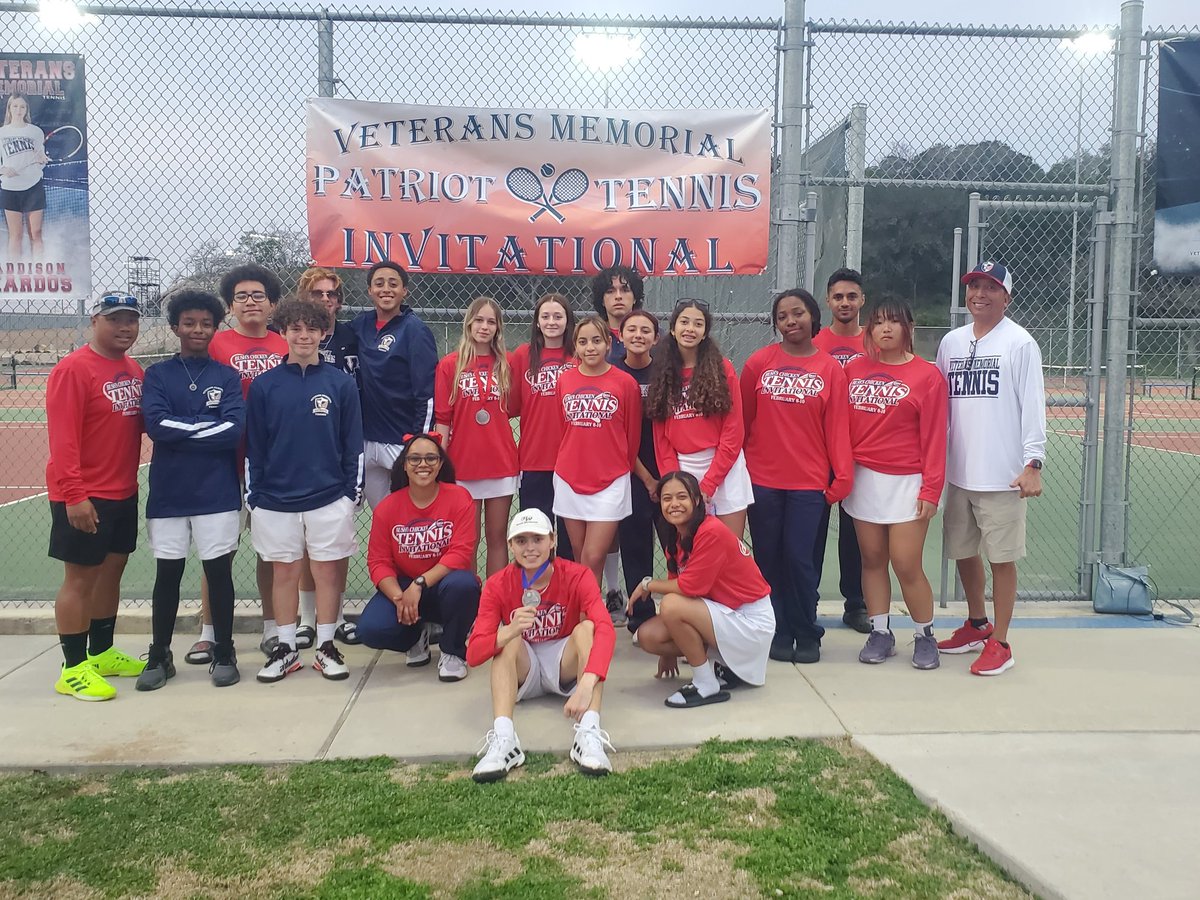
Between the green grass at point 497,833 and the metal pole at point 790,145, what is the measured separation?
2.72m

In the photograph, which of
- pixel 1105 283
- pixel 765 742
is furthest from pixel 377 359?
pixel 1105 283

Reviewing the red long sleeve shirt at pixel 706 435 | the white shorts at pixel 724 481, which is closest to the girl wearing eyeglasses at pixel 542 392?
the red long sleeve shirt at pixel 706 435

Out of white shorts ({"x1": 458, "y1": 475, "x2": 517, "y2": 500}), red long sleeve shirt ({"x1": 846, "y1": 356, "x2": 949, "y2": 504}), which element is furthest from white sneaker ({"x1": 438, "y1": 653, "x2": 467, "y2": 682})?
red long sleeve shirt ({"x1": 846, "y1": 356, "x2": 949, "y2": 504})

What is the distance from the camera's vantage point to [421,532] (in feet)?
14.5

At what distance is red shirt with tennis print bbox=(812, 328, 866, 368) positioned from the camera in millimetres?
4896

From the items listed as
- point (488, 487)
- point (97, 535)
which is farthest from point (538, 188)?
point (97, 535)

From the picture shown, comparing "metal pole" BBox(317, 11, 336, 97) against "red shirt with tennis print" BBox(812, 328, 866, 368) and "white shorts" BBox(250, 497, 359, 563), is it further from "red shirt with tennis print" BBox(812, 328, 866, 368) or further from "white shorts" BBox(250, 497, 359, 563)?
"red shirt with tennis print" BBox(812, 328, 866, 368)

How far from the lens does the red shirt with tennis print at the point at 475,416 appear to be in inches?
183

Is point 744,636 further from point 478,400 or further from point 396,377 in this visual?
point 396,377

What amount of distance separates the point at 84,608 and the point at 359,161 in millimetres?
2697

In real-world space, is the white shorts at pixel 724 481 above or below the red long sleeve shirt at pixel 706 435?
below

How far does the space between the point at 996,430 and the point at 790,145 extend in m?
1.91

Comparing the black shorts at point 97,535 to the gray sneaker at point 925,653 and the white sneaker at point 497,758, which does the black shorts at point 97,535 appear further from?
the gray sneaker at point 925,653

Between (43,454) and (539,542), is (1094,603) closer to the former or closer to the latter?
(539,542)
